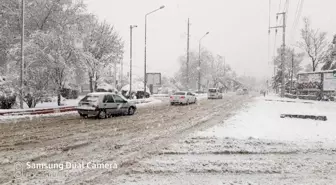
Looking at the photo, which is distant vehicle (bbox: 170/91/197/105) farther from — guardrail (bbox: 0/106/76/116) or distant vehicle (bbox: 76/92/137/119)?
distant vehicle (bbox: 76/92/137/119)

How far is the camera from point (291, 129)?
1282cm

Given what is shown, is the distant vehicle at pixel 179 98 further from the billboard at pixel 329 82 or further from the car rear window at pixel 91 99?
the billboard at pixel 329 82

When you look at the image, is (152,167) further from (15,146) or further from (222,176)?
(15,146)

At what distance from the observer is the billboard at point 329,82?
33812 millimetres

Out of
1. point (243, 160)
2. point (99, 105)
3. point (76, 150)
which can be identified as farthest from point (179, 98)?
point (243, 160)

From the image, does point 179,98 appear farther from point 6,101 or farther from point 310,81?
point 310,81

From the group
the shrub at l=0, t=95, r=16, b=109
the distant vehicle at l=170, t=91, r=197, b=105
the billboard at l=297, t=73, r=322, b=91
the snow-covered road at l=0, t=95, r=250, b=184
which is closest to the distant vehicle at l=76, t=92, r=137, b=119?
the snow-covered road at l=0, t=95, r=250, b=184

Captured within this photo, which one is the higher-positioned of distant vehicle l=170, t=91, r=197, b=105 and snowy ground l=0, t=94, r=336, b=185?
distant vehicle l=170, t=91, r=197, b=105

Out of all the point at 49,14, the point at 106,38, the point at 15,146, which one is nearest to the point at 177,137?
the point at 15,146

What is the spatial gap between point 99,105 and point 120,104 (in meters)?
1.94

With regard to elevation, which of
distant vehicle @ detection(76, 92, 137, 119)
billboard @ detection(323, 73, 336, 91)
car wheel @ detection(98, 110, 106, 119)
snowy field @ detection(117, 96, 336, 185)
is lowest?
snowy field @ detection(117, 96, 336, 185)

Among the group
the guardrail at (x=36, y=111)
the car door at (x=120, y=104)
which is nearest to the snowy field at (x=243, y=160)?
the car door at (x=120, y=104)

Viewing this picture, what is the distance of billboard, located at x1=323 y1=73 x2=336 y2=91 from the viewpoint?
33812 millimetres

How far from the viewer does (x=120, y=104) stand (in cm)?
1894
